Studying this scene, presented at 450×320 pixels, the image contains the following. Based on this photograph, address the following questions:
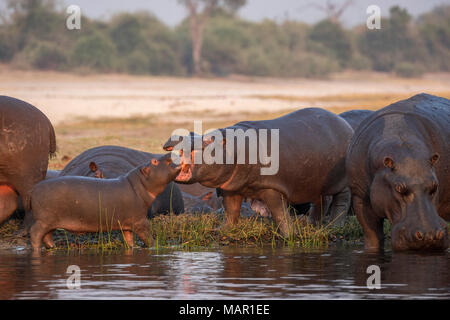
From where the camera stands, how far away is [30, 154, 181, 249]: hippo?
808 cm

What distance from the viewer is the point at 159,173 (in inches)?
325

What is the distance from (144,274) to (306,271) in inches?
47.9

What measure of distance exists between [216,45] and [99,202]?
3422 cm

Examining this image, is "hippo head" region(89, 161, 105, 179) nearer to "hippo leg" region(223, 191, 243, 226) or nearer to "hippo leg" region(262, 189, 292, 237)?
"hippo leg" region(223, 191, 243, 226)

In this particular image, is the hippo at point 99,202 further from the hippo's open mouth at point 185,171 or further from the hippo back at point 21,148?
the hippo back at point 21,148

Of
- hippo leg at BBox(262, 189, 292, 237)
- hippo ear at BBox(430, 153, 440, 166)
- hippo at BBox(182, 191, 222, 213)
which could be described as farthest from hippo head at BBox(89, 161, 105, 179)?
hippo ear at BBox(430, 153, 440, 166)

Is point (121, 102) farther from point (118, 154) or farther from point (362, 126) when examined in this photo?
point (362, 126)

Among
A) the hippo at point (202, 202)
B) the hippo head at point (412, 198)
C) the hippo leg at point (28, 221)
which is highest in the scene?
the hippo head at point (412, 198)

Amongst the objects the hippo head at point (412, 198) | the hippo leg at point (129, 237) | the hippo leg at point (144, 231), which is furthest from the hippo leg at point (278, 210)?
the hippo head at point (412, 198)

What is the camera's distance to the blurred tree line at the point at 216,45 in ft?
123

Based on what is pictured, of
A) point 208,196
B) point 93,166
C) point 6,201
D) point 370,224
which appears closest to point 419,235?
point 370,224

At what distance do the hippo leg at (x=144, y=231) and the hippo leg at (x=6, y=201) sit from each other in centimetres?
155

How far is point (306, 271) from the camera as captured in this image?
22.2 ft
